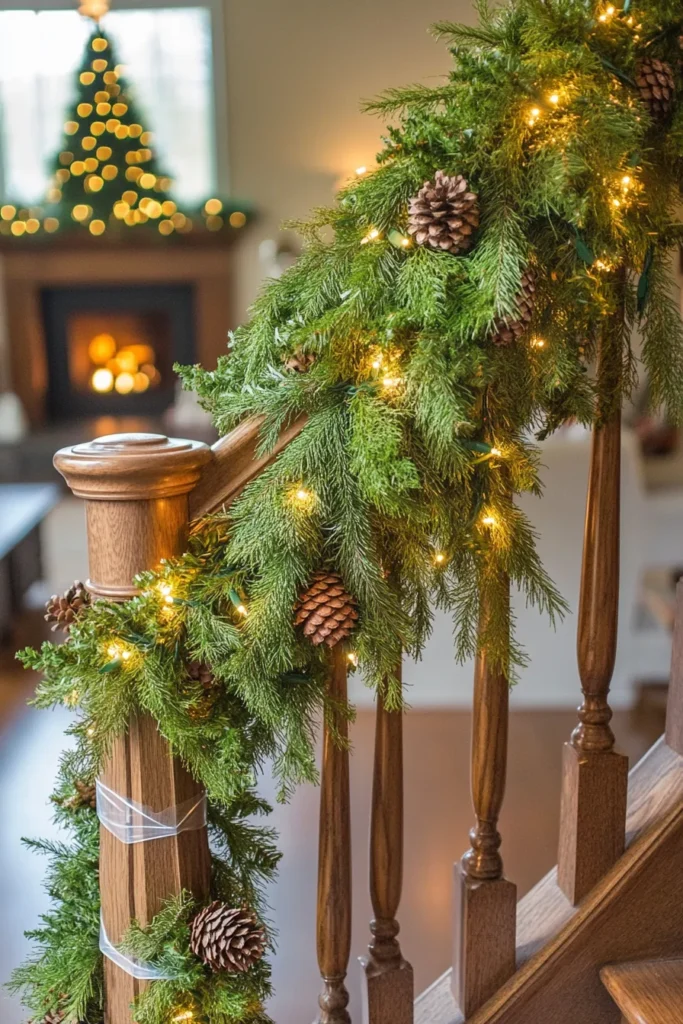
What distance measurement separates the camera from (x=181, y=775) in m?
1.01

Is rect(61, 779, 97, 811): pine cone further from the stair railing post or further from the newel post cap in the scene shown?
the stair railing post

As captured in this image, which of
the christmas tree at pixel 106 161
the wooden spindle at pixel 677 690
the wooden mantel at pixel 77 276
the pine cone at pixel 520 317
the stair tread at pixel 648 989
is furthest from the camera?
the wooden mantel at pixel 77 276

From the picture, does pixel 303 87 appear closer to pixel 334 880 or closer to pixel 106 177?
pixel 106 177

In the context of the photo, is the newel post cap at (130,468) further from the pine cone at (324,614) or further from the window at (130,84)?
the window at (130,84)

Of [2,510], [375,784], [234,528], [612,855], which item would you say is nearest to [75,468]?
[234,528]

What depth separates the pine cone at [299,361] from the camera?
37.8 inches

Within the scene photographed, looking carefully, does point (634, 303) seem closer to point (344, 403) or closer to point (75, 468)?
point (344, 403)

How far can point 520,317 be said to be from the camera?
2.93 ft

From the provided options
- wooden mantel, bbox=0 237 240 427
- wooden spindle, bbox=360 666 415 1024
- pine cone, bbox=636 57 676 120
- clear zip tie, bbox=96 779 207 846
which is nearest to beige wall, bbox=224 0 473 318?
wooden mantel, bbox=0 237 240 427

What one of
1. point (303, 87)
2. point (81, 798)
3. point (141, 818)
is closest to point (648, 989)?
point (141, 818)

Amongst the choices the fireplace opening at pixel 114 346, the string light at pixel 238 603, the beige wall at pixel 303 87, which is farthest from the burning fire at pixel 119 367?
the string light at pixel 238 603

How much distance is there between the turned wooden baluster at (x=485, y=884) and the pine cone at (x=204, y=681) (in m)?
0.30

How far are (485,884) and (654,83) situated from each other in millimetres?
853

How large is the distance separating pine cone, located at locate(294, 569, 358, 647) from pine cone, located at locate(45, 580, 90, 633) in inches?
10.2
